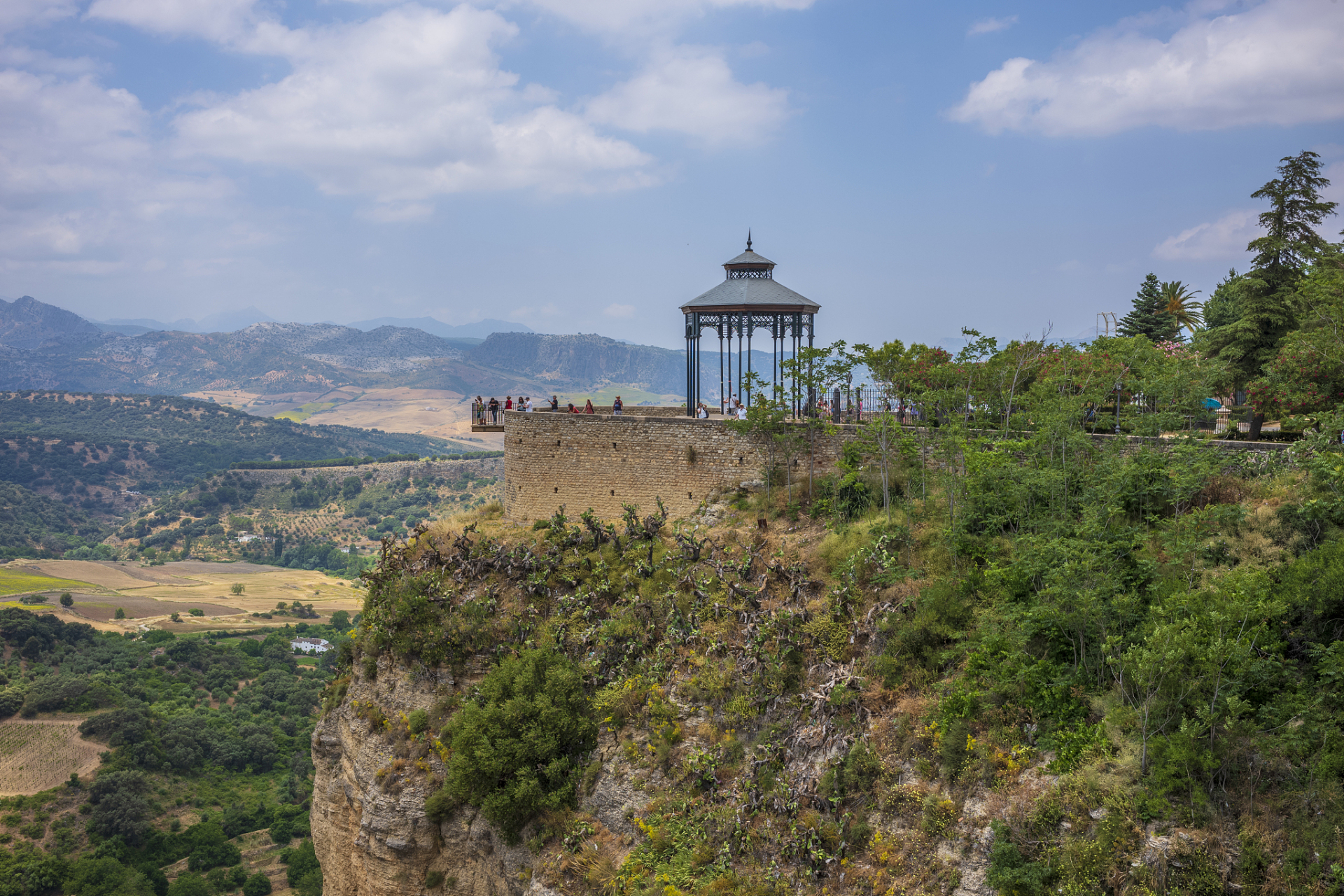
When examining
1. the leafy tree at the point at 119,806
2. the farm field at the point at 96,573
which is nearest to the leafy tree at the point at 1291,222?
the leafy tree at the point at 119,806

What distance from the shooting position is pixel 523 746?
17594mm

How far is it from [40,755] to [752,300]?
64.5 m

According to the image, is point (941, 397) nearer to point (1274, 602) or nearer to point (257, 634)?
point (1274, 602)

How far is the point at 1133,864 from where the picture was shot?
32.4 feet

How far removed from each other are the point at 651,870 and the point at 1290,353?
1629 cm

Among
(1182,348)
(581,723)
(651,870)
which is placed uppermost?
(1182,348)

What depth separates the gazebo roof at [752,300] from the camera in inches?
955

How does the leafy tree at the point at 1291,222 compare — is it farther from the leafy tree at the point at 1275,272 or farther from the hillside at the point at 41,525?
the hillside at the point at 41,525

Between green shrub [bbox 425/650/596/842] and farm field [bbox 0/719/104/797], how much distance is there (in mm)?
55152

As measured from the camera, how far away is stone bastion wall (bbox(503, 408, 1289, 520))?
74.0ft

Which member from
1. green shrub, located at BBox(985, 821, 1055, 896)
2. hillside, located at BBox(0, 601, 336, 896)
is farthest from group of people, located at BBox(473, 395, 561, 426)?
hillside, located at BBox(0, 601, 336, 896)

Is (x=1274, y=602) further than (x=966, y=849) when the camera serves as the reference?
No

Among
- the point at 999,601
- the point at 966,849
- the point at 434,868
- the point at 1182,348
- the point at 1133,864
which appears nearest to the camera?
the point at 1133,864

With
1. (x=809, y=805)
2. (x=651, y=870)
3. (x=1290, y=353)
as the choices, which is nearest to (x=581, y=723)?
(x=651, y=870)
